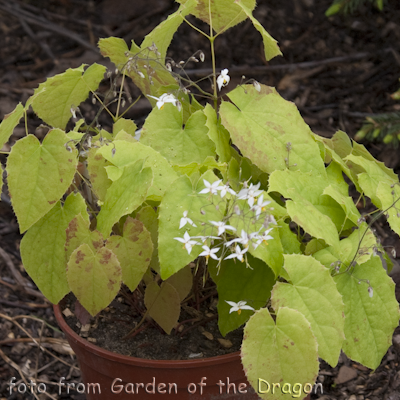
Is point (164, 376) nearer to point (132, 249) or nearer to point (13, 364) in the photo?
point (132, 249)

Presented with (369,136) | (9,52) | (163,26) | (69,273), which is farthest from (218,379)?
(9,52)

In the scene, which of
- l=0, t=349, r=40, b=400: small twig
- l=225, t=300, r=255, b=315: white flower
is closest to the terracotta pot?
l=225, t=300, r=255, b=315: white flower

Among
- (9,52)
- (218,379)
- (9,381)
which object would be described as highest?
(9,52)

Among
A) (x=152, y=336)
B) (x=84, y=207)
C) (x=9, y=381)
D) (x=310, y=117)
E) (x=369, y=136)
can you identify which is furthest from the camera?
(x=310, y=117)

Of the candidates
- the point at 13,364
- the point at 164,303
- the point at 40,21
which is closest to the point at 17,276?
the point at 13,364

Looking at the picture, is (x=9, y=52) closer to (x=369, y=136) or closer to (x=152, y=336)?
(x=369, y=136)

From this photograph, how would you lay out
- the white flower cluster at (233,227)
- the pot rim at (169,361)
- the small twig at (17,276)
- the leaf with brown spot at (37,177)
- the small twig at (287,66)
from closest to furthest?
the white flower cluster at (233,227) → the leaf with brown spot at (37,177) → the pot rim at (169,361) → the small twig at (17,276) → the small twig at (287,66)

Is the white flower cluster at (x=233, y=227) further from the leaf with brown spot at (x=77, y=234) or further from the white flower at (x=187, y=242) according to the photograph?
the leaf with brown spot at (x=77, y=234)

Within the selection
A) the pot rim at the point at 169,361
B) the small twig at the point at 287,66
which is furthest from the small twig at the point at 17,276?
the small twig at the point at 287,66
